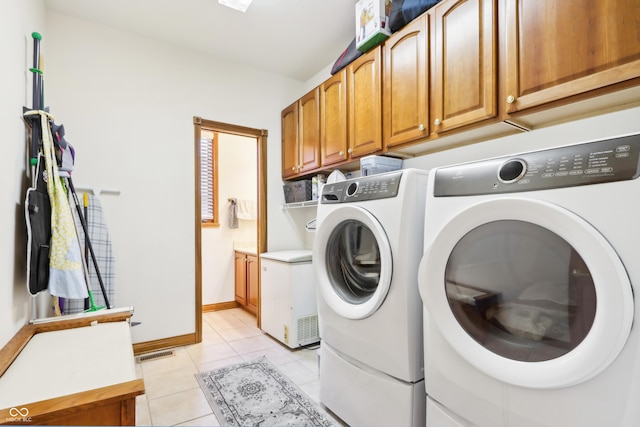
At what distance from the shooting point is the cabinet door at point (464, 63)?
144 cm

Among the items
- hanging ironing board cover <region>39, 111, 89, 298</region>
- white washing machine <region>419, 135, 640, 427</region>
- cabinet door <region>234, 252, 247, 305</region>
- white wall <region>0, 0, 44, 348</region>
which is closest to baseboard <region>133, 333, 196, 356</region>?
cabinet door <region>234, 252, 247, 305</region>

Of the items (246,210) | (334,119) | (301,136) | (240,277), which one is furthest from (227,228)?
(334,119)

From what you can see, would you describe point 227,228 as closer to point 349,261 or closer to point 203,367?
point 203,367

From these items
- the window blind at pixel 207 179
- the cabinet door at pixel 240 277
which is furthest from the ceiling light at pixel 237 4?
the cabinet door at pixel 240 277

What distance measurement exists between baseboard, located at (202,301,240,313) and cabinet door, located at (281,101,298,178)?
1.91 m

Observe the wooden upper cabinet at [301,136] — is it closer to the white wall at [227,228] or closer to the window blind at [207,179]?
the white wall at [227,228]

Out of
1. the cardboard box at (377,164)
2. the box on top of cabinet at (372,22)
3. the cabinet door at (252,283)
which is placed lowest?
the cabinet door at (252,283)

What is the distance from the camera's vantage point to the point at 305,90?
3.44m

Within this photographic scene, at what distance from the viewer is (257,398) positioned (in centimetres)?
189

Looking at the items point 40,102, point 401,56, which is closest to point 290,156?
point 401,56

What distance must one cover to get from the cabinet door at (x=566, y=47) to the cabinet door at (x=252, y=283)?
2.89 meters

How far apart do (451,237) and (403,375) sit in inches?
25.8

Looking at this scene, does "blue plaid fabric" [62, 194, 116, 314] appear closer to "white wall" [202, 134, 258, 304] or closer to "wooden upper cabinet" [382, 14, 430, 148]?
"white wall" [202, 134, 258, 304]

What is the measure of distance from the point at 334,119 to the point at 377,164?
25.5 inches
